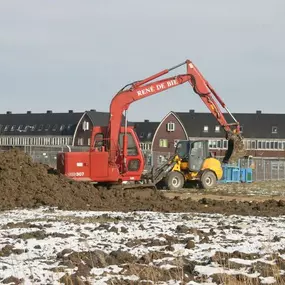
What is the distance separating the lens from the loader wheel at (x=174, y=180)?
1255 inches

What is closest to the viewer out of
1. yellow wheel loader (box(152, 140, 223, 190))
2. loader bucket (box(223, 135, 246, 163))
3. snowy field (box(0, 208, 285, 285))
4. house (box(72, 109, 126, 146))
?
snowy field (box(0, 208, 285, 285))

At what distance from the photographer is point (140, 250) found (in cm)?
1090

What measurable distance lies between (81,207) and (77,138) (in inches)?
3088

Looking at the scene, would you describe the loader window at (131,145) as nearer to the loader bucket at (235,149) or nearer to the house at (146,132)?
the loader bucket at (235,149)

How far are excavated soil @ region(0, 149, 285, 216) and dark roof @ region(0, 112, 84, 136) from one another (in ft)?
252

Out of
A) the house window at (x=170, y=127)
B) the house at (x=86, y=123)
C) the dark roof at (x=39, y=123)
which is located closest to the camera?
the house at (x=86, y=123)

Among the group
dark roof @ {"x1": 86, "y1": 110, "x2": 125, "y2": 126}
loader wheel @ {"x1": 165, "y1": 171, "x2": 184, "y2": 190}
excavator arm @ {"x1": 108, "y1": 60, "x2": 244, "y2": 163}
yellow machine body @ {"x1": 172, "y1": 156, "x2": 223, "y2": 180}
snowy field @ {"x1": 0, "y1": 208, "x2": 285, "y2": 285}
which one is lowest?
snowy field @ {"x1": 0, "y1": 208, "x2": 285, "y2": 285}

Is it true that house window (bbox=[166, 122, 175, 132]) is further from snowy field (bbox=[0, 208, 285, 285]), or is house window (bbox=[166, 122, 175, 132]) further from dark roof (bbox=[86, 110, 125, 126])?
snowy field (bbox=[0, 208, 285, 285])

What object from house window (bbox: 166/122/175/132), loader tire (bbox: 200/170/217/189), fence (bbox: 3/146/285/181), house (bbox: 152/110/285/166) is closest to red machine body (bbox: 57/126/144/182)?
loader tire (bbox: 200/170/217/189)

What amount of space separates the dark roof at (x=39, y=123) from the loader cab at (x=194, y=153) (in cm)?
6651

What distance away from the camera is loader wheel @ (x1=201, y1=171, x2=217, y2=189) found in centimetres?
3309

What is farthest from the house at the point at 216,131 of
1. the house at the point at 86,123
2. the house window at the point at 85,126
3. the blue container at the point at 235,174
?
the blue container at the point at 235,174

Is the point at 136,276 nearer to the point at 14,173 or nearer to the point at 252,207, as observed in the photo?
the point at 252,207

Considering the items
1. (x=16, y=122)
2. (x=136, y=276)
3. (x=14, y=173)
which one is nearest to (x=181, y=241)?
(x=136, y=276)
